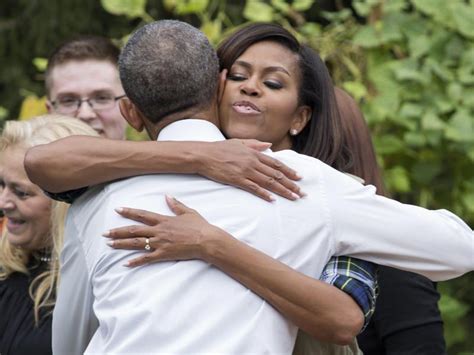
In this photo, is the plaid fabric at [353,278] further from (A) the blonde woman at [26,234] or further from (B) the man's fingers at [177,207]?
(A) the blonde woman at [26,234]

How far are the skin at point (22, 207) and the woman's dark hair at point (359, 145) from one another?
3.41 ft

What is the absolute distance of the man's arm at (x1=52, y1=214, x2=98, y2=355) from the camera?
2844 millimetres

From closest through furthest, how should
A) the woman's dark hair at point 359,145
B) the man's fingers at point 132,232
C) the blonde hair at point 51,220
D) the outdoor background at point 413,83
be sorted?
the man's fingers at point 132,232 → the woman's dark hair at point 359,145 → the blonde hair at point 51,220 → the outdoor background at point 413,83

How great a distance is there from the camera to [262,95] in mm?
3162

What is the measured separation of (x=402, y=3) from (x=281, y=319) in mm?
2966

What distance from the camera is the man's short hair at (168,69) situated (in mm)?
2762

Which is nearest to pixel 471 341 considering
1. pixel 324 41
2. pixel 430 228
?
pixel 324 41

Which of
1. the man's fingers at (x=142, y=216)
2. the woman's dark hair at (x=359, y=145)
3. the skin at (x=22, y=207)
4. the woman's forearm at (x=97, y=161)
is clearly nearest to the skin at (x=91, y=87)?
the skin at (x=22, y=207)

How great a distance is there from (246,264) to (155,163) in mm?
333

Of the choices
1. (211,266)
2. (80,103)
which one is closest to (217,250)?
(211,266)

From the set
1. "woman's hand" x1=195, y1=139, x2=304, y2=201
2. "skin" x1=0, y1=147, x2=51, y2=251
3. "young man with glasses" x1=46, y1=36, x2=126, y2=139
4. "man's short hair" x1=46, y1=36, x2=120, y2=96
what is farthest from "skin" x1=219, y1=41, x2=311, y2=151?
"man's short hair" x1=46, y1=36, x2=120, y2=96

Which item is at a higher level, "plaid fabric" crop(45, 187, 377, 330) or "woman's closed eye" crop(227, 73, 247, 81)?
"woman's closed eye" crop(227, 73, 247, 81)

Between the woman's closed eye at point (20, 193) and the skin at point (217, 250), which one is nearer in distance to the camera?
the skin at point (217, 250)

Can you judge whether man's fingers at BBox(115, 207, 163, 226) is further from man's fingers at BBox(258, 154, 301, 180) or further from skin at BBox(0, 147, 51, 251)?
skin at BBox(0, 147, 51, 251)
